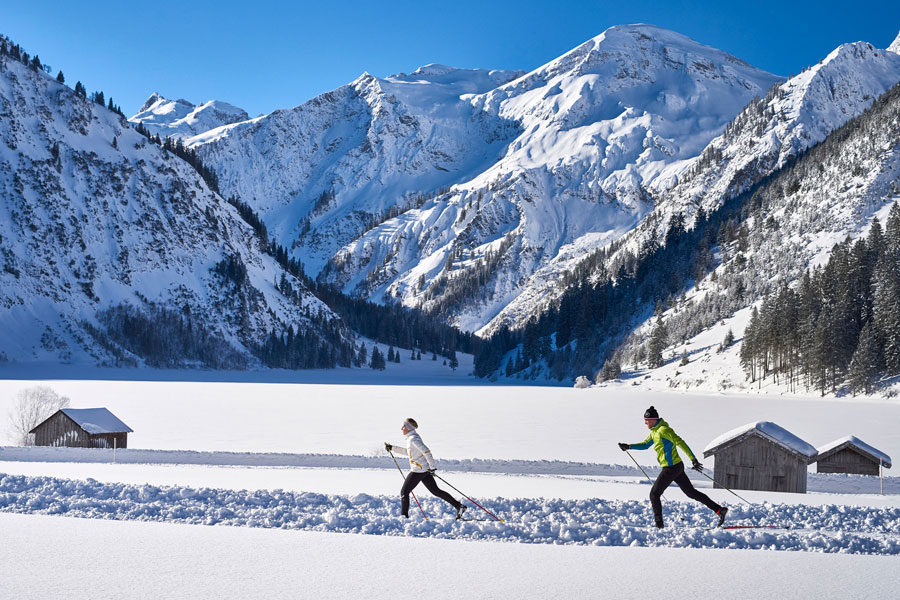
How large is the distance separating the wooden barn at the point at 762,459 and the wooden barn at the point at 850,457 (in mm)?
4652

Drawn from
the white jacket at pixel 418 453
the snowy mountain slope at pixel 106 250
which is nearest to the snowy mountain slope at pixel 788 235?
the white jacket at pixel 418 453

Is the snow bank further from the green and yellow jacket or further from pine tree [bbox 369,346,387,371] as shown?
pine tree [bbox 369,346,387,371]

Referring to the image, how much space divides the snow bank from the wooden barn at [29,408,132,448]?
1634 centimetres

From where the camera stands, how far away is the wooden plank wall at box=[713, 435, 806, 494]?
2558 centimetres

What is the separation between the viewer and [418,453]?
1510 centimetres

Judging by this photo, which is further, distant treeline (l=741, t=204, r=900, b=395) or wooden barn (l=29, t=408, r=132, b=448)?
distant treeline (l=741, t=204, r=900, b=395)

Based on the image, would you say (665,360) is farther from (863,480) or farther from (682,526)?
(682,526)

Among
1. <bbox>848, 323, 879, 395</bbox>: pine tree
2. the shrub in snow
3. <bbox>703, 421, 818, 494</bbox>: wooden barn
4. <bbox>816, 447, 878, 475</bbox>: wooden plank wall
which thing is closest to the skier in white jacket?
<bbox>703, 421, 818, 494</bbox>: wooden barn

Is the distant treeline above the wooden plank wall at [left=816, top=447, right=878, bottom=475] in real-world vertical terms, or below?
above

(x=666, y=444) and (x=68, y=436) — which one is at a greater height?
(x=666, y=444)

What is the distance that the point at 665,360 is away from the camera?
11581 cm

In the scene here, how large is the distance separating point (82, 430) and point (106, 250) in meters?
137

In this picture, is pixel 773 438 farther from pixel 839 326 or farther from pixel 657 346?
pixel 657 346

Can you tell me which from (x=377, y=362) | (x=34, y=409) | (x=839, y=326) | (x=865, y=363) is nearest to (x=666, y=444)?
(x=34, y=409)
